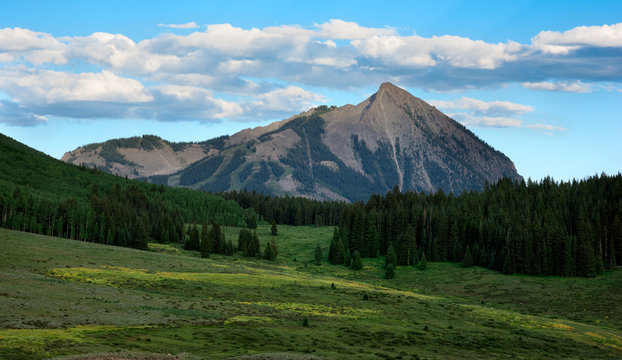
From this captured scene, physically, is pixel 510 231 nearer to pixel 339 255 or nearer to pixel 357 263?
pixel 357 263

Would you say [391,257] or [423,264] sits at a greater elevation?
[391,257]

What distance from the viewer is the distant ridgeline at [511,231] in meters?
141

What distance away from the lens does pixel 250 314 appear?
2685 inches

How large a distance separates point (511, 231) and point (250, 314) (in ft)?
364

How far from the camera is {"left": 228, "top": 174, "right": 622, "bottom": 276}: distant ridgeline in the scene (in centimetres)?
14062

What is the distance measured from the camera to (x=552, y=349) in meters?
65.2

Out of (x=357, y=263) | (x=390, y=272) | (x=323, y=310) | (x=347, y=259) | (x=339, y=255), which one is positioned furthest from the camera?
(x=339, y=255)

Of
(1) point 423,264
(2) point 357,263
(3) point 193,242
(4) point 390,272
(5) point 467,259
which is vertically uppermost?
(5) point 467,259

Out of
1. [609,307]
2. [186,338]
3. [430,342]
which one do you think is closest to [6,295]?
[186,338]

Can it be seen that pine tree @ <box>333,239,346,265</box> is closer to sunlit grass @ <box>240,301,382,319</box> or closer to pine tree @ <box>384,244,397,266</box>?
pine tree @ <box>384,244,397,266</box>

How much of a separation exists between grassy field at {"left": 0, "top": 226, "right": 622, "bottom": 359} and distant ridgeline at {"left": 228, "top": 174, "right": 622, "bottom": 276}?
11222 mm

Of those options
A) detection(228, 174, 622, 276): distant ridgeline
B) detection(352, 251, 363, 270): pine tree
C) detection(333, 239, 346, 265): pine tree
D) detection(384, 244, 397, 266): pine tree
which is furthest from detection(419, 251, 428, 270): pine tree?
detection(333, 239, 346, 265): pine tree

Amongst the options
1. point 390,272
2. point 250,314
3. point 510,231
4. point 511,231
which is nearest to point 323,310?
point 250,314

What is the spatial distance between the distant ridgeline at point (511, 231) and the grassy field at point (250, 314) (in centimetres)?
1122
